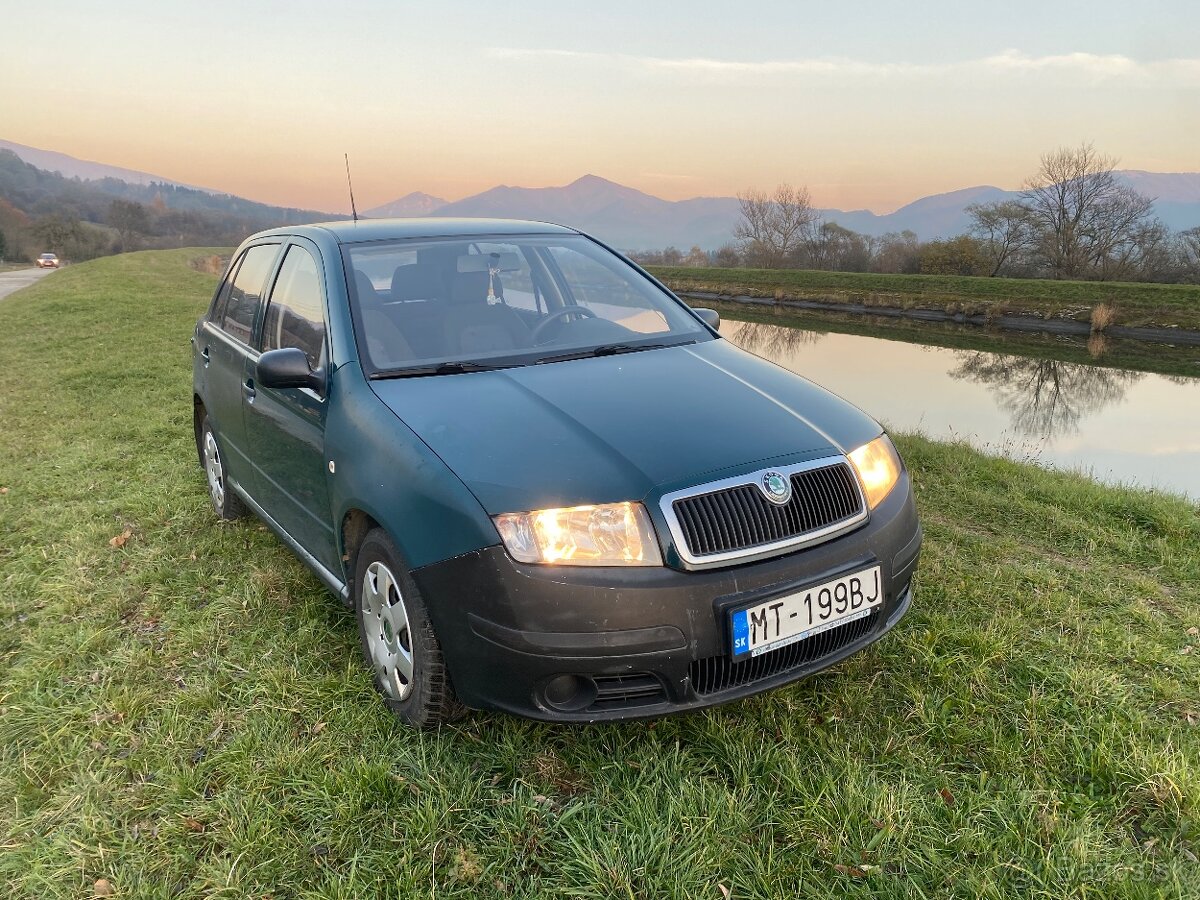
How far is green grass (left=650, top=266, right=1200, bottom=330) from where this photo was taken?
76.9ft

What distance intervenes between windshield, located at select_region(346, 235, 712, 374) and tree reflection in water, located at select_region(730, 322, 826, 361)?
43.2 ft

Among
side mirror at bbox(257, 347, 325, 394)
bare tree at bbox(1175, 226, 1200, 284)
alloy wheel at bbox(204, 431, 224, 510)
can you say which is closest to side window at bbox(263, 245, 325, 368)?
side mirror at bbox(257, 347, 325, 394)

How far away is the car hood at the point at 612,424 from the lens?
2121 mm

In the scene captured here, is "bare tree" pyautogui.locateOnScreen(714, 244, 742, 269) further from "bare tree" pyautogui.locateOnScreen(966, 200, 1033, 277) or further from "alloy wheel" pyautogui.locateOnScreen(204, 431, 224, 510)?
"alloy wheel" pyautogui.locateOnScreen(204, 431, 224, 510)

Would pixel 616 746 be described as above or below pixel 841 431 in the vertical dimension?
below

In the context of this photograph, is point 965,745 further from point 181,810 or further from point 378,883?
point 181,810

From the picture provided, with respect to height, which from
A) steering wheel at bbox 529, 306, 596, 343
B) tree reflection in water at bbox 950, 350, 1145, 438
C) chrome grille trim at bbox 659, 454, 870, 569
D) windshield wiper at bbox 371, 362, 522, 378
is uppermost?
steering wheel at bbox 529, 306, 596, 343

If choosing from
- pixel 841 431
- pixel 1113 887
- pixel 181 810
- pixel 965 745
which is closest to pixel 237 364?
pixel 181 810

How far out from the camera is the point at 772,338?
2058 centimetres

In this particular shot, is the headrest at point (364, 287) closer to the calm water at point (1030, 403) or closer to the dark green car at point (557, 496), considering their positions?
the dark green car at point (557, 496)

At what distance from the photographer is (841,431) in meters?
2.54

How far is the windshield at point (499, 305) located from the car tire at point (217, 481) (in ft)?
6.00

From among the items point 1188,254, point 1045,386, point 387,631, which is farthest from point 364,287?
point 1188,254

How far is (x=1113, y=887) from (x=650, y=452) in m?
1.55
